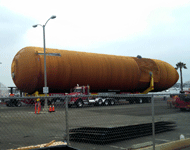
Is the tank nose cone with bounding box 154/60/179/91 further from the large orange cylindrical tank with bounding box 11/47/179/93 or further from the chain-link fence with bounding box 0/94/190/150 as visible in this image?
the chain-link fence with bounding box 0/94/190/150

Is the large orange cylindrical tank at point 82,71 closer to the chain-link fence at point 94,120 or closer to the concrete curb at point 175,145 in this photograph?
the chain-link fence at point 94,120

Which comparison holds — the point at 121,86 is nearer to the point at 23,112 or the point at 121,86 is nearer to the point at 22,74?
the point at 22,74

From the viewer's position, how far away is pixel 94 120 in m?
5.24

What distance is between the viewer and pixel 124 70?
1328 inches

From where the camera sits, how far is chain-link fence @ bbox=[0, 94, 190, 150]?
171 inches

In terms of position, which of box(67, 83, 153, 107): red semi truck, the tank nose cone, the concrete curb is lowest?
the concrete curb

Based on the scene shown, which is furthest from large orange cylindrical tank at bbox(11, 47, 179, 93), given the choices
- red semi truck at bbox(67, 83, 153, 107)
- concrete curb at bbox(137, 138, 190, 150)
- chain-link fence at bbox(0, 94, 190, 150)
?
red semi truck at bbox(67, 83, 153, 107)

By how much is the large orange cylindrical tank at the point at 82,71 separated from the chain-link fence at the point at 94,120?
2089 cm

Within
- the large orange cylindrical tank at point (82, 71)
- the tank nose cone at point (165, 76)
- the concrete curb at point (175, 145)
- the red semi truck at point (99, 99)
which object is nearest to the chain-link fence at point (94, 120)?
the red semi truck at point (99, 99)

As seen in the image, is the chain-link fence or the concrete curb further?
the concrete curb

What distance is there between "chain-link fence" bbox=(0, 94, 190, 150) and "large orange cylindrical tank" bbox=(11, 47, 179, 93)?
20.9 meters

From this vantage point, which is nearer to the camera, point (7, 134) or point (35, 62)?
point (7, 134)

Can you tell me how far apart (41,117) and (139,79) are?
3213 centimetres

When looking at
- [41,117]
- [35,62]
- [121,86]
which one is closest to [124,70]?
[121,86]
